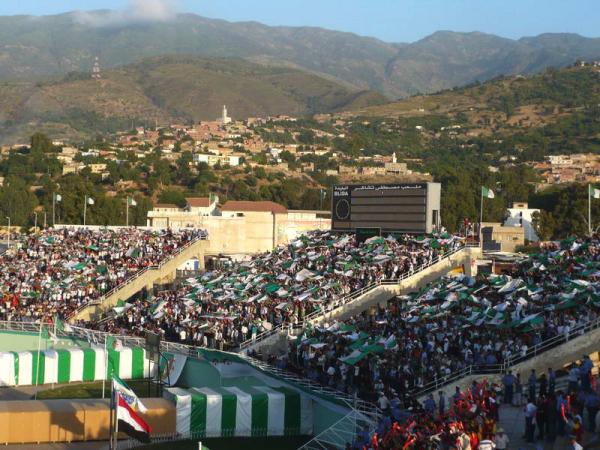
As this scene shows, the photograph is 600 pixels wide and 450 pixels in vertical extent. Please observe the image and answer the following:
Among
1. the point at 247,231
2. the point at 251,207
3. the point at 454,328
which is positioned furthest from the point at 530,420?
the point at 251,207

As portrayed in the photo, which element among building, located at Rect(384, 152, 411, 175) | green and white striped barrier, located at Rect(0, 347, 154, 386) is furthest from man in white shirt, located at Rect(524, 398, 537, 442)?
building, located at Rect(384, 152, 411, 175)

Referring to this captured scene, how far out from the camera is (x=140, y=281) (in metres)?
50.9

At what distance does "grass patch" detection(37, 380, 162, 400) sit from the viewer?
107 feet

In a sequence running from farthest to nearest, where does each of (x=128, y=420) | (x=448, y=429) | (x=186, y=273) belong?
(x=186, y=273), (x=128, y=420), (x=448, y=429)

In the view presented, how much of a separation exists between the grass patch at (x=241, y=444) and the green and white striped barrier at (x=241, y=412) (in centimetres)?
22

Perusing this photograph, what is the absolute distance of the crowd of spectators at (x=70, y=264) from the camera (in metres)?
47.4

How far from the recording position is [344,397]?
26.2m

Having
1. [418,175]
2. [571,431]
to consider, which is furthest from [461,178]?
[571,431]

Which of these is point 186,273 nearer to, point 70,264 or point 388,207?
point 70,264

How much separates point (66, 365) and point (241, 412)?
11.2 metres

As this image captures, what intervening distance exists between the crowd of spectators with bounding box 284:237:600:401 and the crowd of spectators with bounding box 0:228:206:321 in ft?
58.7

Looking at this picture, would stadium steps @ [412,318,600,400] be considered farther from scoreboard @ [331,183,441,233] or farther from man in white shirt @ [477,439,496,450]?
scoreboard @ [331,183,441,233]

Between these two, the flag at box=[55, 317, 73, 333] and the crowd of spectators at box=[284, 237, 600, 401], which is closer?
the crowd of spectators at box=[284, 237, 600, 401]

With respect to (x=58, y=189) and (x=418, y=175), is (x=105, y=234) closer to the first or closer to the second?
(x=58, y=189)
